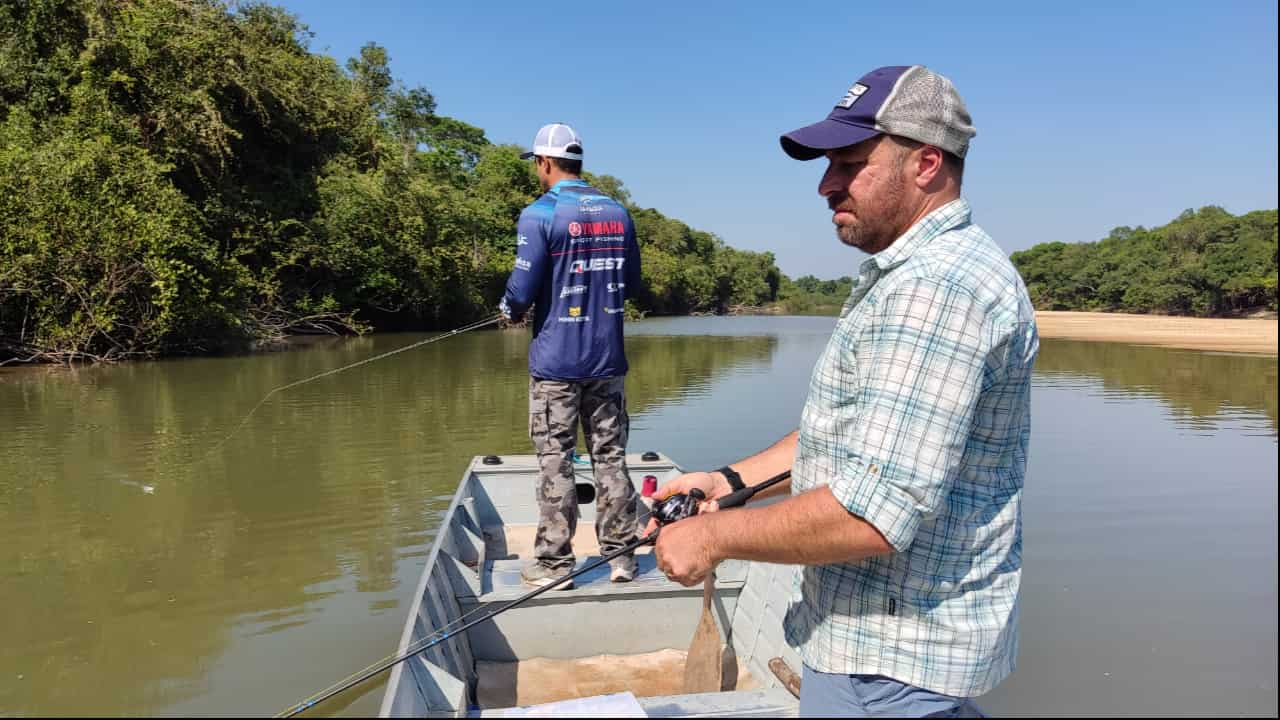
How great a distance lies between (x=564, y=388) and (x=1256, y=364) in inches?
906

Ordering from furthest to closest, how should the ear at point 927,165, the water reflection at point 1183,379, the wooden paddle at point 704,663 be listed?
1. the water reflection at point 1183,379
2. the wooden paddle at point 704,663
3. the ear at point 927,165

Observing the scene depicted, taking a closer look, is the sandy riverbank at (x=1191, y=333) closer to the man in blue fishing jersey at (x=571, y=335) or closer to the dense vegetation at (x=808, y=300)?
the man in blue fishing jersey at (x=571, y=335)

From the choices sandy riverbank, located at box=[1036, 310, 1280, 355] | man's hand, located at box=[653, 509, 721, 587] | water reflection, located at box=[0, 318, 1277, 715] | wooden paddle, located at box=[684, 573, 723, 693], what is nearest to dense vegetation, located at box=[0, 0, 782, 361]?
water reflection, located at box=[0, 318, 1277, 715]

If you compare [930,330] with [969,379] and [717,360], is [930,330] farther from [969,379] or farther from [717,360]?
[717,360]

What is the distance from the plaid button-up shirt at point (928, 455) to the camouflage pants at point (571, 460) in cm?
250

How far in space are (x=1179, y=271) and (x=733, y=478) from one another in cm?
5698

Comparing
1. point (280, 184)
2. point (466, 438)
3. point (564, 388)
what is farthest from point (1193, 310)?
point (564, 388)

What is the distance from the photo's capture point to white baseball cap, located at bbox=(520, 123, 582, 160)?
4145mm

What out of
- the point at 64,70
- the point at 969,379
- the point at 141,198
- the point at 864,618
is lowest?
the point at 864,618

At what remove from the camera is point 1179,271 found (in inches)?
1976

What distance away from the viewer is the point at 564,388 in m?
4.06

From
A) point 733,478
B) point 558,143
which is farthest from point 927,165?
point 558,143

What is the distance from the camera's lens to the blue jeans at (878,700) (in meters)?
1.54

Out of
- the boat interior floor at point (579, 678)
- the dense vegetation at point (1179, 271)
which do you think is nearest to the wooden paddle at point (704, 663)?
the boat interior floor at point (579, 678)
